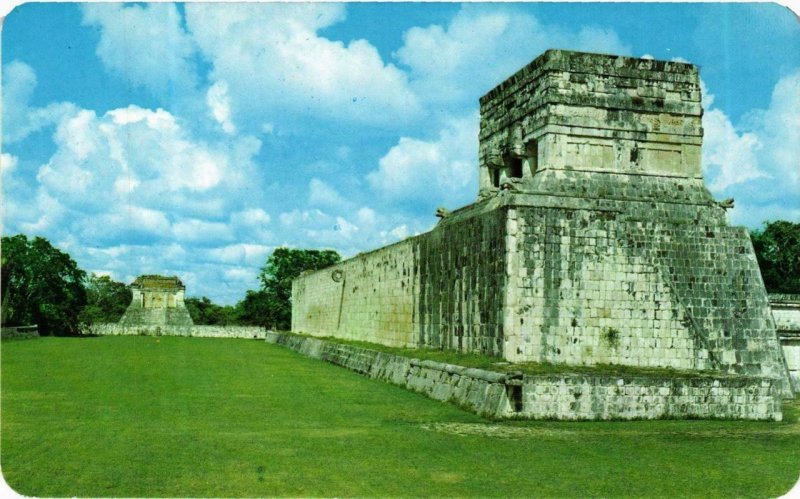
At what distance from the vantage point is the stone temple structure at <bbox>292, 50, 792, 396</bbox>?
12102 mm

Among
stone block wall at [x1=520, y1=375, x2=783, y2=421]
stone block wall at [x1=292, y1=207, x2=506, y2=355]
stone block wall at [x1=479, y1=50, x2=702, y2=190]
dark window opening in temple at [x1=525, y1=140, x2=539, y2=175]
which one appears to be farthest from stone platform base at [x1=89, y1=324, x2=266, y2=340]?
stone block wall at [x1=520, y1=375, x2=783, y2=421]

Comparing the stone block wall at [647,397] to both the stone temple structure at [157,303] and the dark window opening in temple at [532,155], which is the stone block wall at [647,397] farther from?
the stone temple structure at [157,303]

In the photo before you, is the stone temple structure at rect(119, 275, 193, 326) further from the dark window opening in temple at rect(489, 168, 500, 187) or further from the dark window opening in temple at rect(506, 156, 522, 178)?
the dark window opening in temple at rect(506, 156, 522, 178)

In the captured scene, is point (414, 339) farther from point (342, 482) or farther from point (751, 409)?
point (342, 482)

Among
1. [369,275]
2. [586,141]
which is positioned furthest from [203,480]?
[369,275]

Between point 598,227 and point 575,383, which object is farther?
point 598,227

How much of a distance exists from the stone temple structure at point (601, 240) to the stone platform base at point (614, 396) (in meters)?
0.52

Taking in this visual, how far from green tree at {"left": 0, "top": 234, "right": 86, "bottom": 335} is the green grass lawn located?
2812 centimetres

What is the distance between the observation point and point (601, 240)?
12367 mm

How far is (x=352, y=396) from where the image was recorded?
1217cm

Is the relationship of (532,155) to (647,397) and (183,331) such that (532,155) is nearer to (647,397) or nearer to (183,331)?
(647,397)

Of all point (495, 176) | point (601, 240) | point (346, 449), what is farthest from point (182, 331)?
point (346, 449)

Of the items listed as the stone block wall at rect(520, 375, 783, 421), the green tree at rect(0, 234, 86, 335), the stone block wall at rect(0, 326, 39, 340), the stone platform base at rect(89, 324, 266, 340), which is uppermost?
the green tree at rect(0, 234, 86, 335)

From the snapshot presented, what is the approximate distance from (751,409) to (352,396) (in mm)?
5387
